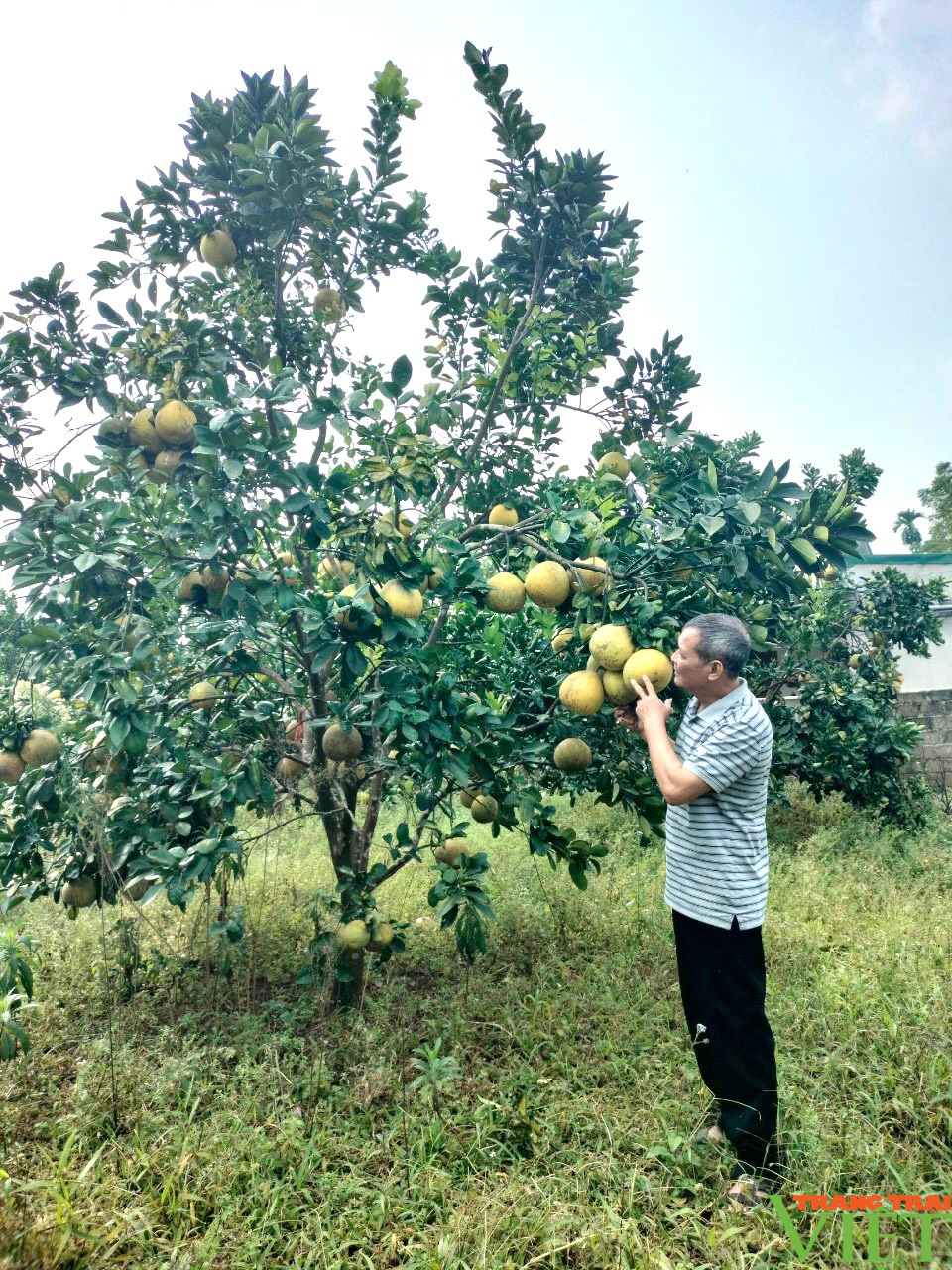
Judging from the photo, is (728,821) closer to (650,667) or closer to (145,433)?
(650,667)

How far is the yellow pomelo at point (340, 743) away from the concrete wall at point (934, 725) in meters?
5.49

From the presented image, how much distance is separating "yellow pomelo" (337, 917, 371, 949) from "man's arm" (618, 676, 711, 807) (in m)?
1.16

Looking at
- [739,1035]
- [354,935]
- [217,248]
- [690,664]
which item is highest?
[217,248]

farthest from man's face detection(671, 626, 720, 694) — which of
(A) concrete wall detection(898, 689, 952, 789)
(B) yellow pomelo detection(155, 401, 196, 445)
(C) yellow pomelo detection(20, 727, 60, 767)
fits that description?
(A) concrete wall detection(898, 689, 952, 789)

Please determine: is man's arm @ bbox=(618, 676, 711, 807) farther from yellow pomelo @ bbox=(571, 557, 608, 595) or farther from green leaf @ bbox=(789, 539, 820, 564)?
green leaf @ bbox=(789, 539, 820, 564)

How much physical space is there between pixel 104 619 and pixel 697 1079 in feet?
A: 7.66

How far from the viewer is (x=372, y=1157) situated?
83.6 inches

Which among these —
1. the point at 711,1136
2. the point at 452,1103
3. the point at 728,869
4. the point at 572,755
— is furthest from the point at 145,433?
the point at 711,1136

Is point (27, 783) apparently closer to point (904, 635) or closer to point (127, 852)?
point (127, 852)

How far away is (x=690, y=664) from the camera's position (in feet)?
6.44

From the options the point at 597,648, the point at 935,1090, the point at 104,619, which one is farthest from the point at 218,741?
the point at 935,1090

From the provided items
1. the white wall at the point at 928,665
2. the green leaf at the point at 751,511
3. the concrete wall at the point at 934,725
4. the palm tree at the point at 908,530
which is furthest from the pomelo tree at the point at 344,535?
the palm tree at the point at 908,530

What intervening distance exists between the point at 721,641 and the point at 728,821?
46cm

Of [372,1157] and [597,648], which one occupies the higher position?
[597,648]
